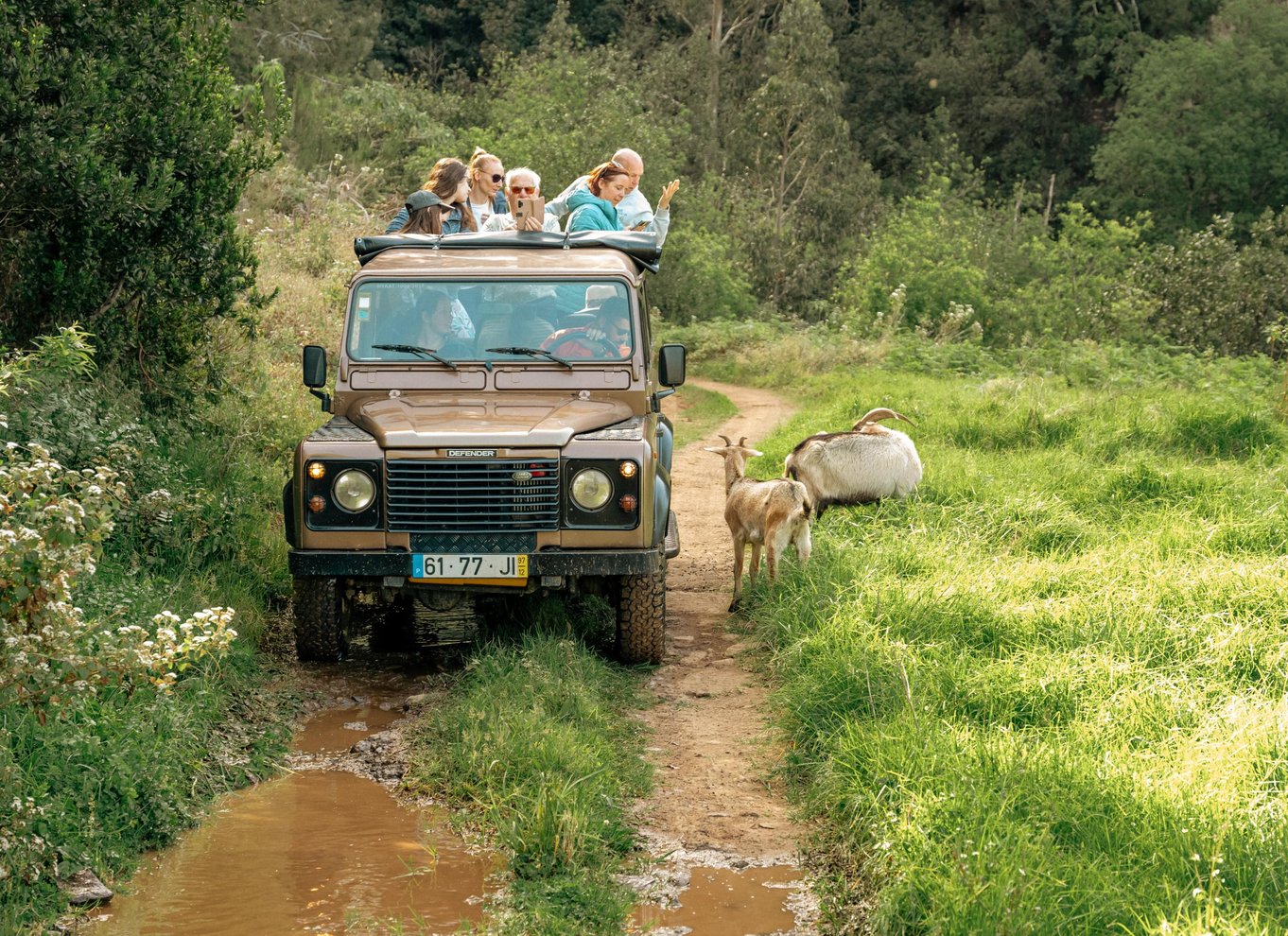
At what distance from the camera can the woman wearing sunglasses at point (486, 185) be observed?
1000cm

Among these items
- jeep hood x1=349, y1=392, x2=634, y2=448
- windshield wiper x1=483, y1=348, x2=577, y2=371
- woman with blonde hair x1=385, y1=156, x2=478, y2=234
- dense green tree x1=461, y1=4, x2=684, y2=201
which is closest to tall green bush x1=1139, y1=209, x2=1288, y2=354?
dense green tree x1=461, y1=4, x2=684, y2=201

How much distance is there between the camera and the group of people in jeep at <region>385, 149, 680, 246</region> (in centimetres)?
888

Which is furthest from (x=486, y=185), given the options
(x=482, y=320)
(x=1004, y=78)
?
(x=1004, y=78)

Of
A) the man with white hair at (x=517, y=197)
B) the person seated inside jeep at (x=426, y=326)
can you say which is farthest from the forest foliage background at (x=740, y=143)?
the person seated inside jeep at (x=426, y=326)

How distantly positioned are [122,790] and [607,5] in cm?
4156

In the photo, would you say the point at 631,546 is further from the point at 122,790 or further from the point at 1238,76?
the point at 1238,76

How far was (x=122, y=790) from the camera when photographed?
525 centimetres

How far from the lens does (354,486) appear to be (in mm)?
6844

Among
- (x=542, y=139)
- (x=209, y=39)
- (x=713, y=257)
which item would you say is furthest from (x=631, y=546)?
(x=713, y=257)

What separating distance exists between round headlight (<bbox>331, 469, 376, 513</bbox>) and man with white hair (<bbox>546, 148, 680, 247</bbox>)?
10.1 ft

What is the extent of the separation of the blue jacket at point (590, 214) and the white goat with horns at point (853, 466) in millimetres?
2002

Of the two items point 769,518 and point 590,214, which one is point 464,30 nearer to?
point 590,214

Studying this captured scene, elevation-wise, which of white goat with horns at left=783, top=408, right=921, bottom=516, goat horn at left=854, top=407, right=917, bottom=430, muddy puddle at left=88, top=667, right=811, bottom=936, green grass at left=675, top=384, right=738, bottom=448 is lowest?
muddy puddle at left=88, top=667, right=811, bottom=936

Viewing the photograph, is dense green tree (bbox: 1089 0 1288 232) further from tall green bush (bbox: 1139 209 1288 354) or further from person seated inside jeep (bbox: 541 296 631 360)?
person seated inside jeep (bbox: 541 296 631 360)
